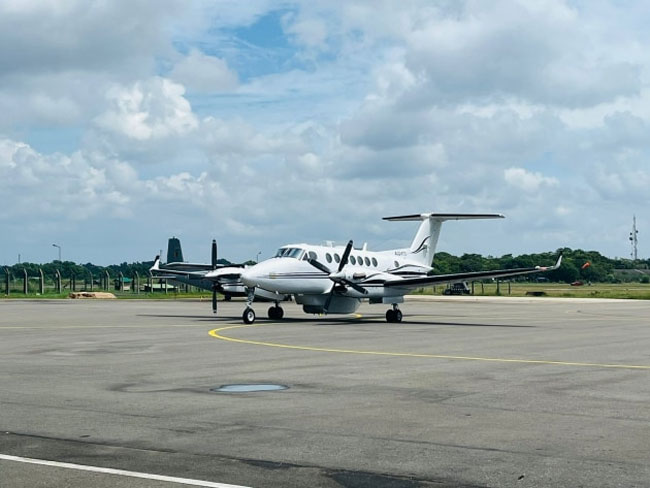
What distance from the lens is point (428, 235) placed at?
46875mm

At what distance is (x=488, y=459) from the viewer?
905 cm

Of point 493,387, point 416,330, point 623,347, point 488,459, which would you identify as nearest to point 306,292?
point 416,330

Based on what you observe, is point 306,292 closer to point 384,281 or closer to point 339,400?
point 384,281

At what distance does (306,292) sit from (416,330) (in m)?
6.98

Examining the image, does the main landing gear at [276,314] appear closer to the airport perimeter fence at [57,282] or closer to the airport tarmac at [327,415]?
the airport tarmac at [327,415]

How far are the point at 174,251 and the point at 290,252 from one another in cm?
5230

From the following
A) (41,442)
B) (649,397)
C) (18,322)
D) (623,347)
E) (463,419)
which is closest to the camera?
(41,442)

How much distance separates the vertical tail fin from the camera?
8606 cm

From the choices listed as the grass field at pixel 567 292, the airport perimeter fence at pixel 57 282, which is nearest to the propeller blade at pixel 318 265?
the airport perimeter fence at pixel 57 282

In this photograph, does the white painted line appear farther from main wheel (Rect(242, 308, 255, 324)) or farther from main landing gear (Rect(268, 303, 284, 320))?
main landing gear (Rect(268, 303, 284, 320))

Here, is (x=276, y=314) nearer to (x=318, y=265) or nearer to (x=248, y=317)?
(x=318, y=265)

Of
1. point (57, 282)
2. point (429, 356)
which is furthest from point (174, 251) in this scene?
point (429, 356)

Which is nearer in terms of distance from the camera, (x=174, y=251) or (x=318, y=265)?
(x=318, y=265)

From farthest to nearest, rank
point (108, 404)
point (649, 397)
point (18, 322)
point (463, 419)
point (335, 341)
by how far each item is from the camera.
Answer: point (18, 322), point (335, 341), point (649, 397), point (108, 404), point (463, 419)
